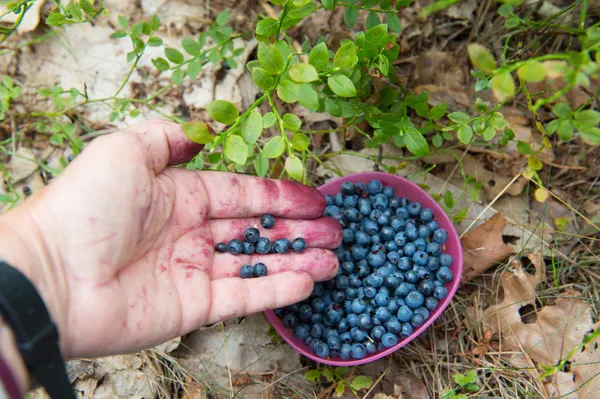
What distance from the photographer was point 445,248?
2910mm

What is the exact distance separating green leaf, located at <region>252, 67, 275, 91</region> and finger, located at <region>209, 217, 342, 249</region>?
796mm

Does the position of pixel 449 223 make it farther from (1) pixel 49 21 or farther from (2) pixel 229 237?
(1) pixel 49 21

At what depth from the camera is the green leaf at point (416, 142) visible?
250 cm

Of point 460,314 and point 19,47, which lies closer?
point 460,314

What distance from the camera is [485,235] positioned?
9.95 ft

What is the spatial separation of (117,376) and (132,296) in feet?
3.54

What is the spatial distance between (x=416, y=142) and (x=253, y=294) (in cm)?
107

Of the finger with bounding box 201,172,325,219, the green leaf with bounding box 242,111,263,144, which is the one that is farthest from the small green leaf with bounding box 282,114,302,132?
the finger with bounding box 201,172,325,219

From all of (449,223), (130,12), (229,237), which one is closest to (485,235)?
(449,223)

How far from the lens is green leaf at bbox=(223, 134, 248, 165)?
2008mm

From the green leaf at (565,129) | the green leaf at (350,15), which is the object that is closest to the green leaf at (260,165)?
the green leaf at (350,15)

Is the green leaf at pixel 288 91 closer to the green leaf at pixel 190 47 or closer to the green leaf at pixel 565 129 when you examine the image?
the green leaf at pixel 565 129

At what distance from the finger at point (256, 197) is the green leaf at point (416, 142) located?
53 centimetres

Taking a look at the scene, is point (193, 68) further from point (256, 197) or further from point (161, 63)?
point (256, 197)
